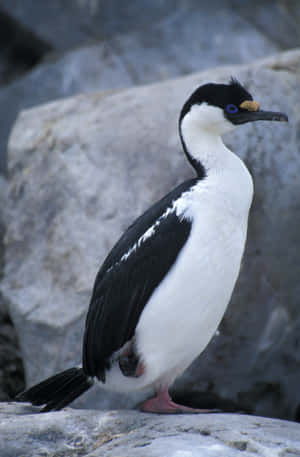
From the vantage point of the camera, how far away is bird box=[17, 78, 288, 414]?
9.89ft

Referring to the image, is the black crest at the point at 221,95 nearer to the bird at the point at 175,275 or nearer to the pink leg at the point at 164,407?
the bird at the point at 175,275

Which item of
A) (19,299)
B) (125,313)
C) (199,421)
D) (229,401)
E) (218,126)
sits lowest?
(229,401)

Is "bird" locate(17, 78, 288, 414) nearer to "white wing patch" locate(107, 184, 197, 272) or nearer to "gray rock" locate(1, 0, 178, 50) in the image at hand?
"white wing patch" locate(107, 184, 197, 272)

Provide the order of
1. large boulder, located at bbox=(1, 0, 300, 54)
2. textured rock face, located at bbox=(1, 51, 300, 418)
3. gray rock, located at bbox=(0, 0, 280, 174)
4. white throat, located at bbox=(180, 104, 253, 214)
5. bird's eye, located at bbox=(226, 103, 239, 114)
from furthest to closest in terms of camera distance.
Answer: large boulder, located at bbox=(1, 0, 300, 54)
gray rock, located at bbox=(0, 0, 280, 174)
textured rock face, located at bbox=(1, 51, 300, 418)
bird's eye, located at bbox=(226, 103, 239, 114)
white throat, located at bbox=(180, 104, 253, 214)

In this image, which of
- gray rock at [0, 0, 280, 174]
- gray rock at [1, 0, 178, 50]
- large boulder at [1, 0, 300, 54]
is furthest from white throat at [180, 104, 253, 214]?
gray rock at [1, 0, 178, 50]

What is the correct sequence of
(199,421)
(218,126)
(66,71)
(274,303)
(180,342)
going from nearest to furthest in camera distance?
(199,421) → (180,342) → (218,126) → (274,303) → (66,71)

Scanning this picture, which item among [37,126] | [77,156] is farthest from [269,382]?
[37,126]

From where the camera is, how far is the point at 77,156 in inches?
178

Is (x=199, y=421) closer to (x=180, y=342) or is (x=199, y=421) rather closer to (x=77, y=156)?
(x=180, y=342)

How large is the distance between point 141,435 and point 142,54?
505cm

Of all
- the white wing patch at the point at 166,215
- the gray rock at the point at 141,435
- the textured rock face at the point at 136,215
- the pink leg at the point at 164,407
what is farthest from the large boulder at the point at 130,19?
the gray rock at the point at 141,435

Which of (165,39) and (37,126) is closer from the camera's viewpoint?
(37,126)

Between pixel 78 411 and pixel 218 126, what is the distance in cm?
144

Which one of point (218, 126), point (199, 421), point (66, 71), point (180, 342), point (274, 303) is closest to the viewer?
point (199, 421)
